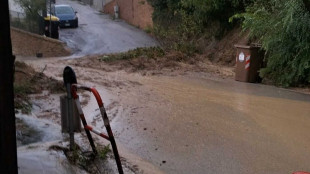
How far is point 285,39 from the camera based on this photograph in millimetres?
11641

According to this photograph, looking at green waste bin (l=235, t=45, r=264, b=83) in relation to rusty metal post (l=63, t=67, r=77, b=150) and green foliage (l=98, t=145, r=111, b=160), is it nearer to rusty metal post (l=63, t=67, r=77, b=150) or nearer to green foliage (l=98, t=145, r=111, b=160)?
green foliage (l=98, t=145, r=111, b=160)

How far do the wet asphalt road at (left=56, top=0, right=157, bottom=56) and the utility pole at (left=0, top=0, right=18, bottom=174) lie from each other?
18290 mm

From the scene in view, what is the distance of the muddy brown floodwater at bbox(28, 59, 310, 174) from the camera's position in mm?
6148

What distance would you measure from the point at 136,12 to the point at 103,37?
7.13 m

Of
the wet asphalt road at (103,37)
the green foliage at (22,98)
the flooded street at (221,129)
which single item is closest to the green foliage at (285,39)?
the flooded street at (221,129)

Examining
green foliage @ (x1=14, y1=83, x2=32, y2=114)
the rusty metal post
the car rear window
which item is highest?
the car rear window

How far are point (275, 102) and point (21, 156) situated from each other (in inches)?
271

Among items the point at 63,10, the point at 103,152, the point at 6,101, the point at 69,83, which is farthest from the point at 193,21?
the point at 6,101

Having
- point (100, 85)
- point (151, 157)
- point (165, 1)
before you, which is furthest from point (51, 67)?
point (165, 1)

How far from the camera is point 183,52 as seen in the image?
17672mm

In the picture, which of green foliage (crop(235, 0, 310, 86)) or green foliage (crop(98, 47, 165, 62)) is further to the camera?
green foliage (crop(98, 47, 165, 62))

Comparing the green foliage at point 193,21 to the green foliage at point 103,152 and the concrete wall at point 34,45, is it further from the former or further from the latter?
the green foliage at point 103,152

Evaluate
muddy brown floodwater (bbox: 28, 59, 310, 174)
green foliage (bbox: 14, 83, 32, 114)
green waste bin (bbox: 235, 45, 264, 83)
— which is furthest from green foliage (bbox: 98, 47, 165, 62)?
green foliage (bbox: 14, 83, 32, 114)

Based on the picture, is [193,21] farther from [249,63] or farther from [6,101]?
[6,101]
